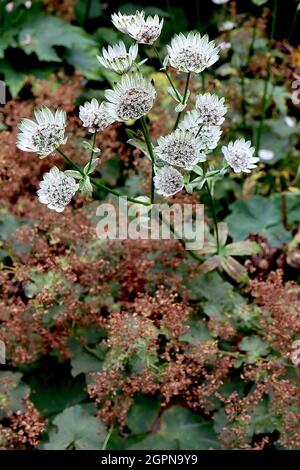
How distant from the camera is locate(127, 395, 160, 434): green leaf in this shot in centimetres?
166

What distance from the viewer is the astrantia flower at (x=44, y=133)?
122cm

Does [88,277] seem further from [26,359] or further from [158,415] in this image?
[158,415]

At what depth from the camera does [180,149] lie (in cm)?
123

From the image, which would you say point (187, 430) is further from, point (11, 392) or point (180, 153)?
point (180, 153)

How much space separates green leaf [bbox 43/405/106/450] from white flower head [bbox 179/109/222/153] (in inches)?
27.8

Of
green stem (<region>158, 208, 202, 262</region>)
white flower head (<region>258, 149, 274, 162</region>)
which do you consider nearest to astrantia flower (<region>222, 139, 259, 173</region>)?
green stem (<region>158, 208, 202, 262</region>)

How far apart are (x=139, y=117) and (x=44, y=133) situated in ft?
0.54

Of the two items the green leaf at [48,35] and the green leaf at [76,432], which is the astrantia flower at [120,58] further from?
the green leaf at [48,35]

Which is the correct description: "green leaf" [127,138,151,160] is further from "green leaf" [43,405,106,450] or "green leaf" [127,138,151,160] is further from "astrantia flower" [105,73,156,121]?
"green leaf" [43,405,106,450]

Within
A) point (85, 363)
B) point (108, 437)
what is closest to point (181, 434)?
point (108, 437)

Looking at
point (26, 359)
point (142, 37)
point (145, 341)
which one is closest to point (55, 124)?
point (142, 37)

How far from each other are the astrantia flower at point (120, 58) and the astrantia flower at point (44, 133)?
113 mm

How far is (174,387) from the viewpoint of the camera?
57.6 inches
